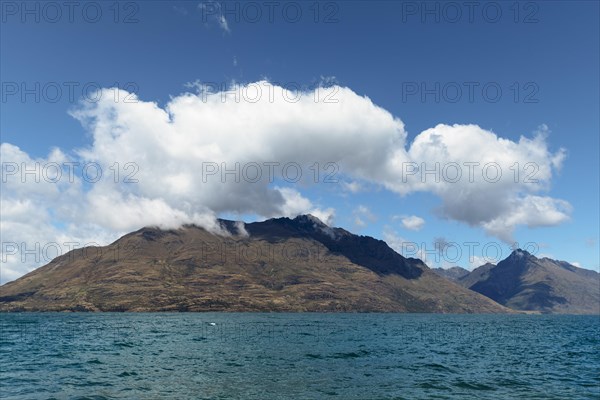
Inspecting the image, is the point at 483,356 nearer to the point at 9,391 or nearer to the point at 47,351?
the point at 9,391

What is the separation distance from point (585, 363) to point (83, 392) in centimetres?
7133

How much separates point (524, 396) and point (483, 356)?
36.1 metres

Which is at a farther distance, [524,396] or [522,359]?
[522,359]

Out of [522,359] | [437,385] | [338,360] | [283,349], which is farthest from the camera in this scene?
[283,349]

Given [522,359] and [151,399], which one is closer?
[151,399]

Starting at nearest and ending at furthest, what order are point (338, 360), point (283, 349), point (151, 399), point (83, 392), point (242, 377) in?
1. point (151, 399)
2. point (83, 392)
3. point (242, 377)
4. point (338, 360)
5. point (283, 349)

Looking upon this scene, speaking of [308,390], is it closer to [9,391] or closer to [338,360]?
[338,360]

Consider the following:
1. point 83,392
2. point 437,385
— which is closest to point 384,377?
point 437,385

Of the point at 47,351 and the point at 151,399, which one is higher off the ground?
the point at 151,399

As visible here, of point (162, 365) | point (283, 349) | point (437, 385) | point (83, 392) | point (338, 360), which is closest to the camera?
point (83, 392)

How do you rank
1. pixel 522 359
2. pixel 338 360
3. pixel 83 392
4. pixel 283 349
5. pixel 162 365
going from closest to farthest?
pixel 83 392
pixel 162 365
pixel 338 360
pixel 522 359
pixel 283 349

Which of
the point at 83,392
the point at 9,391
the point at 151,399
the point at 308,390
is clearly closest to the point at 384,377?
the point at 308,390

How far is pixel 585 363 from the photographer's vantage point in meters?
69.0

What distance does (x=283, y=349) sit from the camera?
83000mm
